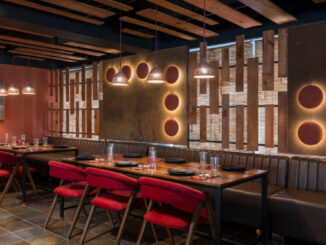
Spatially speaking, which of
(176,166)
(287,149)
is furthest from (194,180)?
(287,149)

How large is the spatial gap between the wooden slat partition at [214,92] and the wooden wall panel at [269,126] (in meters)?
0.88

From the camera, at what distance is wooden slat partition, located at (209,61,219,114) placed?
5320mm

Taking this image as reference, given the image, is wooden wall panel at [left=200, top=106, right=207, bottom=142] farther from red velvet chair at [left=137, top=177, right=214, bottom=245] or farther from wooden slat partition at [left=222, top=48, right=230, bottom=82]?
red velvet chair at [left=137, top=177, right=214, bottom=245]

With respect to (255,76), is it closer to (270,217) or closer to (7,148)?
(270,217)

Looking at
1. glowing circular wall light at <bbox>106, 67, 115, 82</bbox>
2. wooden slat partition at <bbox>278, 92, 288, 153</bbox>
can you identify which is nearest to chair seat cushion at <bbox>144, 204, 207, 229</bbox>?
wooden slat partition at <bbox>278, 92, 288, 153</bbox>

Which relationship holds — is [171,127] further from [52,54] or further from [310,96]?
[52,54]

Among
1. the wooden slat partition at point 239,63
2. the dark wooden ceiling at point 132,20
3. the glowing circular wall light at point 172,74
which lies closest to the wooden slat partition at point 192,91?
the glowing circular wall light at point 172,74

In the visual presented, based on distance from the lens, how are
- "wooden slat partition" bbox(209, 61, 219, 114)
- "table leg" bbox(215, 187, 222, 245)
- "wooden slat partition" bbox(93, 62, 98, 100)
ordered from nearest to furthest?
"table leg" bbox(215, 187, 222, 245)
"wooden slat partition" bbox(209, 61, 219, 114)
"wooden slat partition" bbox(93, 62, 98, 100)

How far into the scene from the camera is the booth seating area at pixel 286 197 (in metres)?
3.41

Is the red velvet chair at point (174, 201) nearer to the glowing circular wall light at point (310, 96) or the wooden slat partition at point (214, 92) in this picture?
the glowing circular wall light at point (310, 96)

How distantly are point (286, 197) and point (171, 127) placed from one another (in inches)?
107

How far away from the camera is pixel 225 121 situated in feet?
17.1

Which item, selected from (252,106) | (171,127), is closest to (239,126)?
(252,106)

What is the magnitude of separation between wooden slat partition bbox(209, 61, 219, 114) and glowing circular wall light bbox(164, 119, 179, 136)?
0.77 metres
